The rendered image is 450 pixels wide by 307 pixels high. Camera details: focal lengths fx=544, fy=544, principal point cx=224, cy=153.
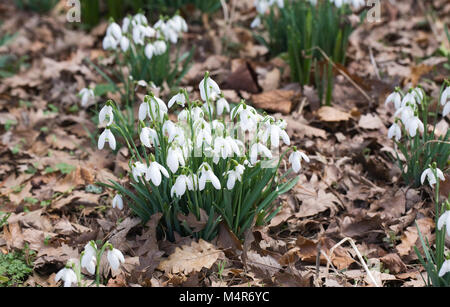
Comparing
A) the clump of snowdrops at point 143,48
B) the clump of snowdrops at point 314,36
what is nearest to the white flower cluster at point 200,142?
the clump of snowdrops at point 143,48

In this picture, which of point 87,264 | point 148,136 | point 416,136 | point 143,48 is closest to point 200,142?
point 148,136

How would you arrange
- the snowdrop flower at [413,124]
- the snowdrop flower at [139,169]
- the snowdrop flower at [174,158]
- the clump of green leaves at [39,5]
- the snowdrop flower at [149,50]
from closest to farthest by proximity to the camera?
the snowdrop flower at [174,158]
the snowdrop flower at [139,169]
the snowdrop flower at [413,124]
the snowdrop flower at [149,50]
the clump of green leaves at [39,5]

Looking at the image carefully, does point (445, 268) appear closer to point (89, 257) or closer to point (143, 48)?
point (89, 257)

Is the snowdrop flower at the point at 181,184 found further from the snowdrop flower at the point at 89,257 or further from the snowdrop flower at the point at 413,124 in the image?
the snowdrop flower at the point at 413,124

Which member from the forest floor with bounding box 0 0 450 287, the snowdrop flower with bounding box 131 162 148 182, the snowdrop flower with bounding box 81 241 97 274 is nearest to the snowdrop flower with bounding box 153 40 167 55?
the forest floor with bounding box 0 0 450 287
